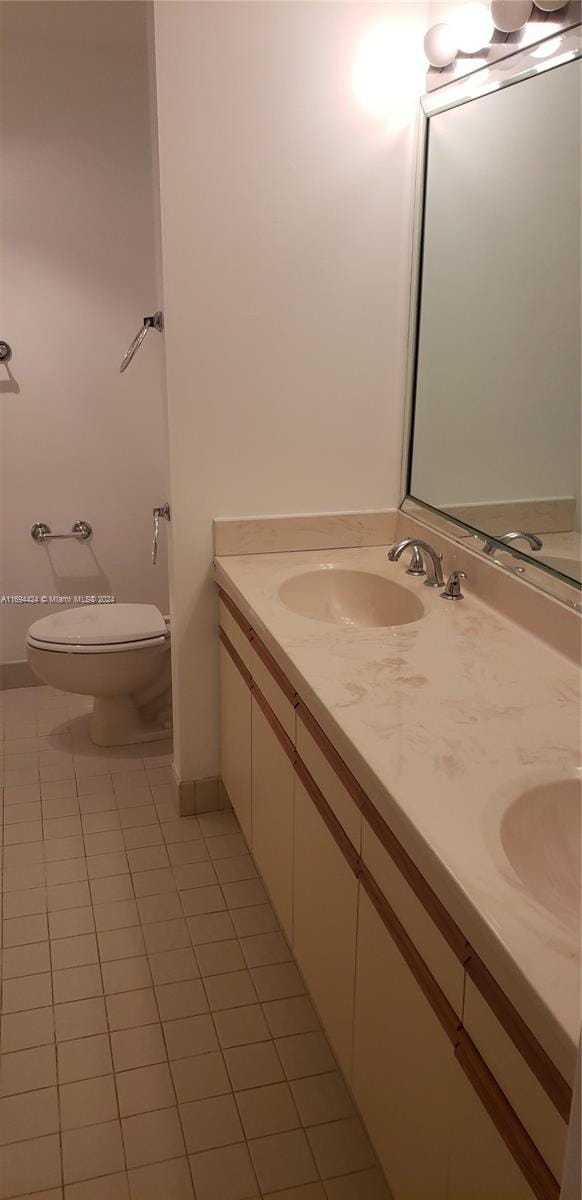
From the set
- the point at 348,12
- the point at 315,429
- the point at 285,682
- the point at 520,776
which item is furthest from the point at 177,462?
the point at 520,776

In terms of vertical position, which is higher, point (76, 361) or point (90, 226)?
point (90, 226)

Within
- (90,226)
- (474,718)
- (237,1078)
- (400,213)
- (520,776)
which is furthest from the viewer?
(90,226)

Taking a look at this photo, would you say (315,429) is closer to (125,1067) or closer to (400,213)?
(400,213)

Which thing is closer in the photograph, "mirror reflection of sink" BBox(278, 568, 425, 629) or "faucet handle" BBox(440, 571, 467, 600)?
"faucet handle" BBox(440, 571, 467, 600)

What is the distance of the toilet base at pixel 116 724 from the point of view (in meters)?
3.10

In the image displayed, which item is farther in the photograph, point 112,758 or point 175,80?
point 112,758

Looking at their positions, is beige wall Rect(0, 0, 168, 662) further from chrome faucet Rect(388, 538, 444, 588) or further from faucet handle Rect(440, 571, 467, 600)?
faucet handle Rect(440, 571, 467, 600)

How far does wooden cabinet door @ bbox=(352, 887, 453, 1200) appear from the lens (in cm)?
120

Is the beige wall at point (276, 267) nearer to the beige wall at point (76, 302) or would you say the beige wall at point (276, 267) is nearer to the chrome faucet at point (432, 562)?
the chrome faucet at point (432, 562)

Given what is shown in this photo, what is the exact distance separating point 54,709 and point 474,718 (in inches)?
86.4

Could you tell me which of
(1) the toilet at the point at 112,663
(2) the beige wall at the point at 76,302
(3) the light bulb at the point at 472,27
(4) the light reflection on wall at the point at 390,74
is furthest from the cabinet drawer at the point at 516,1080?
(2) the beige wall at the point at 76,302

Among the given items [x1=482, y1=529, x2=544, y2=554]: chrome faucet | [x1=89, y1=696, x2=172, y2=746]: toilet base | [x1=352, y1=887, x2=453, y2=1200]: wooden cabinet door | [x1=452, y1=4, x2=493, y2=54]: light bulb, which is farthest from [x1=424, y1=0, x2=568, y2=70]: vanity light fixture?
[x1=89, y1=696, x2=172, y2=746]: toilet base

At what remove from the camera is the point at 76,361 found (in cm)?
333

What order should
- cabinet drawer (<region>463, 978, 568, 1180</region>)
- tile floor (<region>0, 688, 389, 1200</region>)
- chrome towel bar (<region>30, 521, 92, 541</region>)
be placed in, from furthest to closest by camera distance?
chrome towel bar (<region>30, 521, 92, 541</region>), tile floor (<region>0, 688, 389, 1200</region>), cabinet drawer (<region>463, 978, 568, 1180</region>)
